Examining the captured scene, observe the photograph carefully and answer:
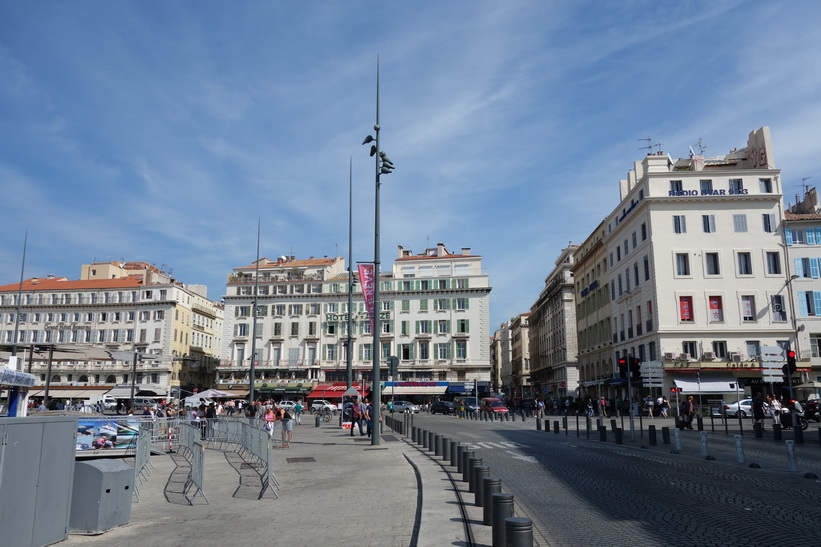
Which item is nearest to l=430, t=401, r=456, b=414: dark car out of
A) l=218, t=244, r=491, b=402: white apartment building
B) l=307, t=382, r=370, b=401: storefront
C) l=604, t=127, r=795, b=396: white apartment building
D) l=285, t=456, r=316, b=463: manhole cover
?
l=218, t=244, r=491, b=402: white apartment building

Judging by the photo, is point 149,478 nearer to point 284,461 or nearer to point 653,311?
point 284,461

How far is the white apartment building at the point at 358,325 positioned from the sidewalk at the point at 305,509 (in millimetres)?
56834

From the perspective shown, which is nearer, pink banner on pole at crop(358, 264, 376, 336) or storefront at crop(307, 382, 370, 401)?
pink banner on pole at crop(358, 264, 376, 336)

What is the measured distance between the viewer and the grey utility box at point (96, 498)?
8.05m

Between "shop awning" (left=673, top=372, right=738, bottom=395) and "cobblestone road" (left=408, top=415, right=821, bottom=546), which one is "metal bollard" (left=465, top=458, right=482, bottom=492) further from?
"shop awning" (left=673, top=372, right=738, bottom=395)

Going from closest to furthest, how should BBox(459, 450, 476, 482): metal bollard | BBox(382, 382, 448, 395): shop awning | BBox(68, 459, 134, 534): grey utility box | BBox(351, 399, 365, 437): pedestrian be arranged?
BBox(68, 459, 134, 534): grey utility box, BBox(459, 450, 476, 482): metal bollard, BBox(351, 399, 365, 437): pedestrian, BBox(382, 382, 448, 395): shop awning

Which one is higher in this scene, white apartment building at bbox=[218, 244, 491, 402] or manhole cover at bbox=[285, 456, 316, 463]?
white apartment building at bbox=[218, 244, 491, 402]

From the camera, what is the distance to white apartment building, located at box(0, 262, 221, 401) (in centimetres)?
7581

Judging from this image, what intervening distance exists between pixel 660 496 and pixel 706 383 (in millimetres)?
35621

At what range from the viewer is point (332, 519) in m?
8.67

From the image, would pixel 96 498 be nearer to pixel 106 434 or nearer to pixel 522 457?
pixel 106 434

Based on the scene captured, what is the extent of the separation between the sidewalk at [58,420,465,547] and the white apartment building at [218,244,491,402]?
2238 inches

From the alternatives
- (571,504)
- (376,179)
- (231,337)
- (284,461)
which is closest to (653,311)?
(376,179)

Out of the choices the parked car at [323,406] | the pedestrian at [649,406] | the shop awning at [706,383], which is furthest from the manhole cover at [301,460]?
the parked car at [323,406]
